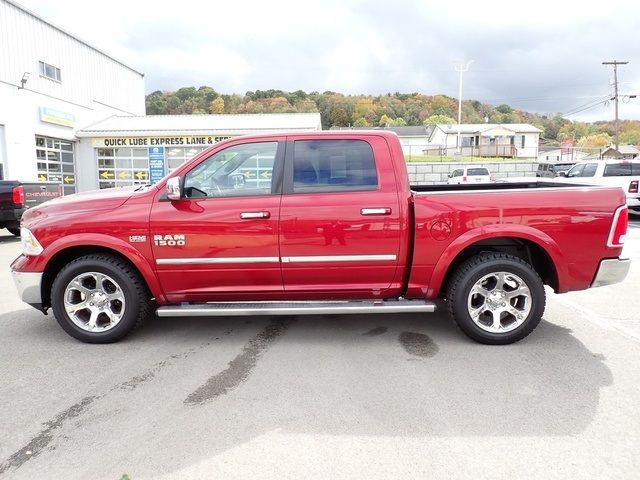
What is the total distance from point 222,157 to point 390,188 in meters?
1.57

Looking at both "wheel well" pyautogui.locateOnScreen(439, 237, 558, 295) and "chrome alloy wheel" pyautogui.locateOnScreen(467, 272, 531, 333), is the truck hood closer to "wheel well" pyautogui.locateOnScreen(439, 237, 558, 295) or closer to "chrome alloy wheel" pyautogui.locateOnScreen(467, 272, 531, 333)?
"wheel well" pyautogui.locateOnScreen(439, 237, 558, 295)

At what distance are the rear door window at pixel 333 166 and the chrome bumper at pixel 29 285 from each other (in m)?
2.52

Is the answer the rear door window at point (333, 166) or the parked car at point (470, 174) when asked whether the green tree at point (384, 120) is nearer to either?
the parked car at point (470, 174)

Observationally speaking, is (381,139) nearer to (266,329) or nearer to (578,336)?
(266,329)

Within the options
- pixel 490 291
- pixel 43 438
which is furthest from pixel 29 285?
pixel 490 291

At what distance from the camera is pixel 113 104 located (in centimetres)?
3023

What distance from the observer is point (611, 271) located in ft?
14.5

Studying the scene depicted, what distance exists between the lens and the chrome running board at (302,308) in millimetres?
4309

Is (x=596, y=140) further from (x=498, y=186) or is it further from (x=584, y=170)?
(x=498, y=186)

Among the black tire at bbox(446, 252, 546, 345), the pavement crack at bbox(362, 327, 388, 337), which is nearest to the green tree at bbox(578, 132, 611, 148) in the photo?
the black tire at bbox(446, 252, 546, 345)

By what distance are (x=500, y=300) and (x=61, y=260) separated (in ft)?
13.6

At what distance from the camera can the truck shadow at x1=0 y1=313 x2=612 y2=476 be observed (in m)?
3.07

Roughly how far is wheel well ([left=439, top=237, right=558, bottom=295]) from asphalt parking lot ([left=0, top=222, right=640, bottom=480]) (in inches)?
23.3

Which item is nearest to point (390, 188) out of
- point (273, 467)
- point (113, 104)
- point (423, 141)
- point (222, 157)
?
point (222, 157)
